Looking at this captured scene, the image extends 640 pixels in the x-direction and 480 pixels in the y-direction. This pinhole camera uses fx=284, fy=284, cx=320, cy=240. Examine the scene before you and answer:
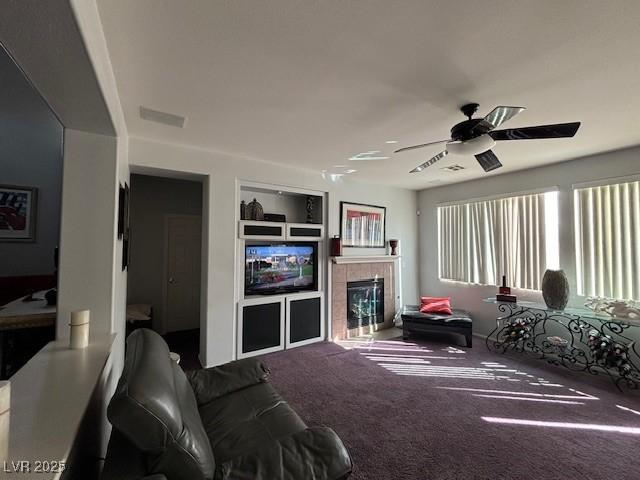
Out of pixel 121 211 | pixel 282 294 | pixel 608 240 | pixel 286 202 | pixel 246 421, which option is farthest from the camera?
pixel 286 202

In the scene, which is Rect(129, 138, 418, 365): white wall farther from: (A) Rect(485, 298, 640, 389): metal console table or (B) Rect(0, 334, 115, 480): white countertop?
(A) Rect(485, 298, 640, 389): metal console table

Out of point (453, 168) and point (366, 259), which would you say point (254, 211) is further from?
point (453, 168)

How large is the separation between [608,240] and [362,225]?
307cm

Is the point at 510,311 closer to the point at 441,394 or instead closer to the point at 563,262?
the point at 563,262

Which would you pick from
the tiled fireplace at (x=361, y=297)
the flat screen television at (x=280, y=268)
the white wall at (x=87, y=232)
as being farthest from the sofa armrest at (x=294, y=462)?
the tiled fireplace at (x=361, y=297)

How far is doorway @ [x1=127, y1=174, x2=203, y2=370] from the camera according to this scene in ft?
14.3

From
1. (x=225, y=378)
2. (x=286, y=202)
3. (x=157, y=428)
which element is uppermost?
(x=286, y=202)

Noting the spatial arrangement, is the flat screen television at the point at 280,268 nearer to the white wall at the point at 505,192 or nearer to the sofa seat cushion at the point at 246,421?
the sofa seat cushion at the point at 246,421

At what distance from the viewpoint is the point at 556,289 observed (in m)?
3.39

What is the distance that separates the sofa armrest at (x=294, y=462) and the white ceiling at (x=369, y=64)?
76.7 inches

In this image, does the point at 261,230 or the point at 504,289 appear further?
the point at 504,289

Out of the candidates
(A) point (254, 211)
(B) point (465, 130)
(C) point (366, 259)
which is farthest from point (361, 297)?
(B) point (465, 130)

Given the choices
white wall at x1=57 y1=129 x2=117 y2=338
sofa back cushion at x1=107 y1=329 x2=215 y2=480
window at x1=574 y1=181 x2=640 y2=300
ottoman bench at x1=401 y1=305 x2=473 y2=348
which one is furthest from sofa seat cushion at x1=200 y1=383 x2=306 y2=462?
window at x1=574 y1=181 x2=640 y2=300

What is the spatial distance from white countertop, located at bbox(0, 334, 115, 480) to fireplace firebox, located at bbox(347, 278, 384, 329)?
3470mm
